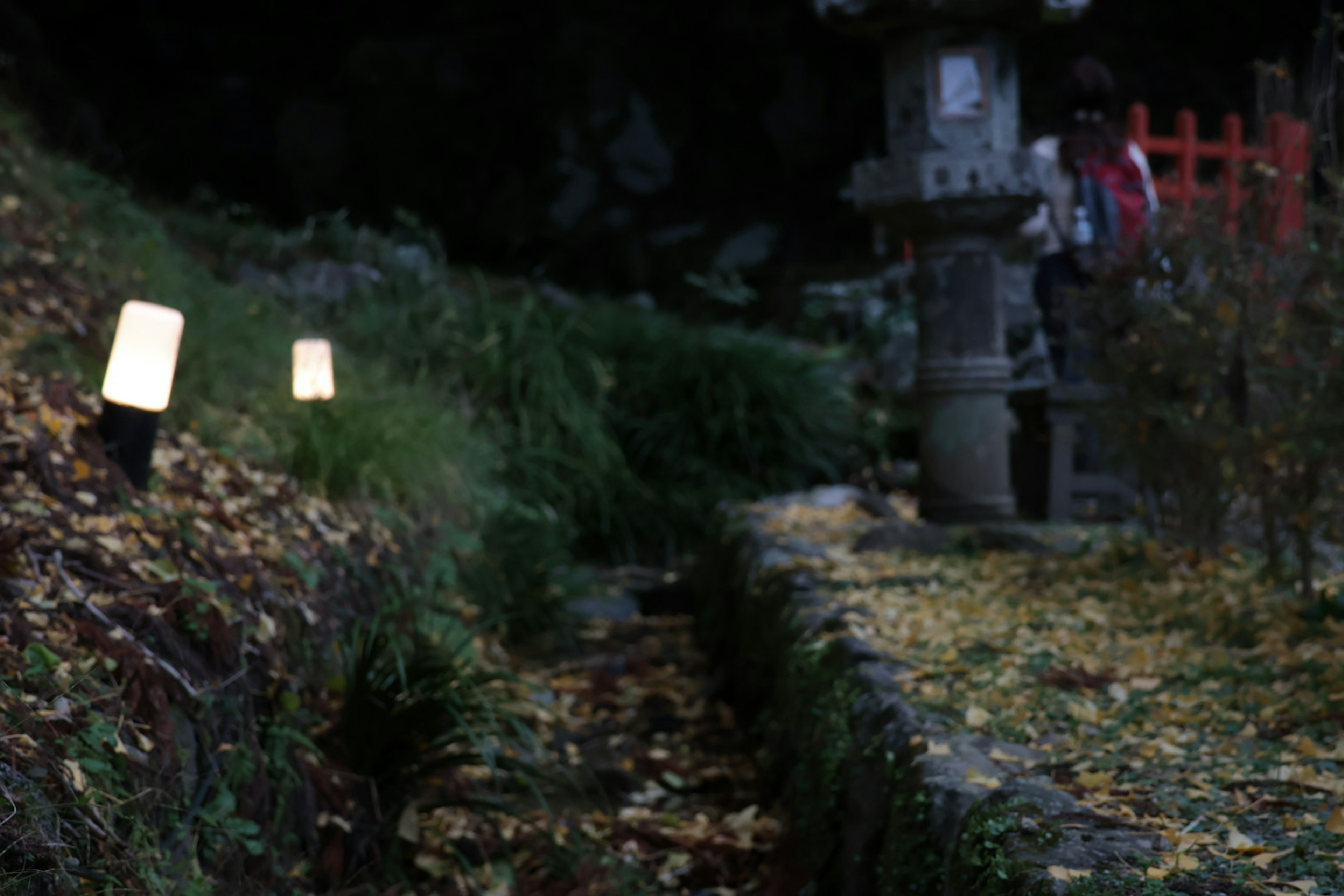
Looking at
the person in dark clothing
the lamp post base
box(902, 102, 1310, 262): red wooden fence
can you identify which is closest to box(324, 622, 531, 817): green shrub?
the lamp post base

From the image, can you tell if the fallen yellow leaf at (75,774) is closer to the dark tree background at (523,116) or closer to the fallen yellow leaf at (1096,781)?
the fallen yellow leaf at (1096,781)

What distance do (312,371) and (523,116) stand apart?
298 inches

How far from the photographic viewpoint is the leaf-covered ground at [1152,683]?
1.45m

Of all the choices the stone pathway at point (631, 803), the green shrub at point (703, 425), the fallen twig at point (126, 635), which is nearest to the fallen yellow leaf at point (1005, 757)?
the stone pathway at point (631, 803)

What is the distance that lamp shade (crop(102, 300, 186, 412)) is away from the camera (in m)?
2.32

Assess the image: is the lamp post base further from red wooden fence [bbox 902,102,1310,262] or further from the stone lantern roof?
the stone lantern roof

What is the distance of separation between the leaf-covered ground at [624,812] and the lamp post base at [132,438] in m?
0.94

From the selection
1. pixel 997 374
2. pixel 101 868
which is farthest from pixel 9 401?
pixel 997 374

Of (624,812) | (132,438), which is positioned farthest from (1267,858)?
(132,438)

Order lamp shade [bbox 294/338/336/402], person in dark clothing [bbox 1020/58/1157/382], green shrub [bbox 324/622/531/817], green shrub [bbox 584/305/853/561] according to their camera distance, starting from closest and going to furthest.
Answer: green shrub [bbox 324/622/531/817], lamp shade [bbox 294/338/336/402], person in dark clothing [bbox 1020/58/1157/382], green shrub [bbox 584/305/853/561]

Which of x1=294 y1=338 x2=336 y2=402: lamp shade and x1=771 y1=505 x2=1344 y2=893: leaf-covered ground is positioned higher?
x1=294 y1=338 x2=336 y2=402: lamp shade

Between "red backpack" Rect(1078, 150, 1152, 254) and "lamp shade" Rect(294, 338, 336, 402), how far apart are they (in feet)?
9.84

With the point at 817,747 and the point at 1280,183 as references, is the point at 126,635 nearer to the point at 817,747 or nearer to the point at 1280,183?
the point at 817,747

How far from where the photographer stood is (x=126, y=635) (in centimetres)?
183
